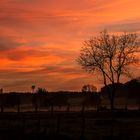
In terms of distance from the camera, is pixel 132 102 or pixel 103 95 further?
pixel 103 95

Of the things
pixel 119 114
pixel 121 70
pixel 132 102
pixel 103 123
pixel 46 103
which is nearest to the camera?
pixel 103 123

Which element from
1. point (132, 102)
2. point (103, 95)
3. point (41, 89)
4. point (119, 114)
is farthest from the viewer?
point (103, 95)

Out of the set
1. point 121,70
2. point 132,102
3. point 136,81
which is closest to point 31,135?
point 121,70

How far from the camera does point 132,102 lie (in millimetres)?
137250

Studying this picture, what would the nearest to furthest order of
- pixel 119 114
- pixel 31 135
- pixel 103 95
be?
pixel 31 135, pixel 119 114, pixel 103 95

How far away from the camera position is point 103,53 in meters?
93.4

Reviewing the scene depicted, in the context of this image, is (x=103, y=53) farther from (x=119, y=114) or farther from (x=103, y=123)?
(x=103, y=123)

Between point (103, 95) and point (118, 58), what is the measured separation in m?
88.8

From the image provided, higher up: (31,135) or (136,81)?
(136,81)

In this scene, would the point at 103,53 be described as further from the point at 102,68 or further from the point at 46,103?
the point at 46,103

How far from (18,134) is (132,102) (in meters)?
106

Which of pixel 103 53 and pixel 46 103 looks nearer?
pixel 103 53

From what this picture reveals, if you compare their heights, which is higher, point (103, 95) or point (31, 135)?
point (103, 95)

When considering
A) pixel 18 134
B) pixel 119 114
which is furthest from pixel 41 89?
pixel 18 134
